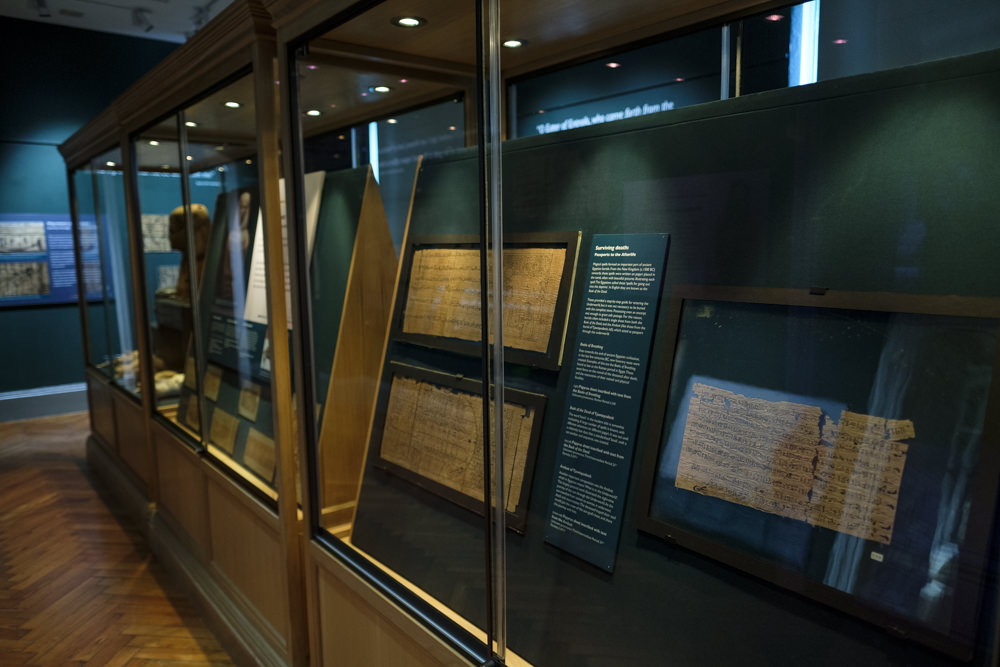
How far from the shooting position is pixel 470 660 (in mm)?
1451

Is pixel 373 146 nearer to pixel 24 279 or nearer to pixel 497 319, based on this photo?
pixel 497 319

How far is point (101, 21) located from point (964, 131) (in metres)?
7.45

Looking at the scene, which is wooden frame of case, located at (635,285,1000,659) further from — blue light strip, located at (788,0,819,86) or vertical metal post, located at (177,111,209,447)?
vertical metal post, located at (177,111,209,447)

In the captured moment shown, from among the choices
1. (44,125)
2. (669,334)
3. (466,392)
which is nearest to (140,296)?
(466,392)

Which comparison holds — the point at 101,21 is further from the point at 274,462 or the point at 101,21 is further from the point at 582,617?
the point at 582,617

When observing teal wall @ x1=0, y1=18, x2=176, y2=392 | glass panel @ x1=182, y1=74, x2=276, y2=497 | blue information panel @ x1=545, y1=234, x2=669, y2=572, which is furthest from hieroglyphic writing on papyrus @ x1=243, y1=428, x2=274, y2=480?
teal wall @ x1=0, y1=18, x2=176, y2=392

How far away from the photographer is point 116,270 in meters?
4.25

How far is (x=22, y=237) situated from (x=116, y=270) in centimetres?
321

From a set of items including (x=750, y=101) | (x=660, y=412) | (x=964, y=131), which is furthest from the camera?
(x=660, y=412)

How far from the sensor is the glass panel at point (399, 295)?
1591 mm

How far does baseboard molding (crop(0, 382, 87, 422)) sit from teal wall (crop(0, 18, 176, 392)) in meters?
0.08

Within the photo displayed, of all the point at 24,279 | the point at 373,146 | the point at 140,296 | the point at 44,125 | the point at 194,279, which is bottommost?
the point at 24,279

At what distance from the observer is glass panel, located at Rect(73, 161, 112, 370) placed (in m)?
4.68

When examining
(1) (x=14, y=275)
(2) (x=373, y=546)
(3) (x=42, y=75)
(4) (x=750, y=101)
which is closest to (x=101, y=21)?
(3) (x=42, y=75)
